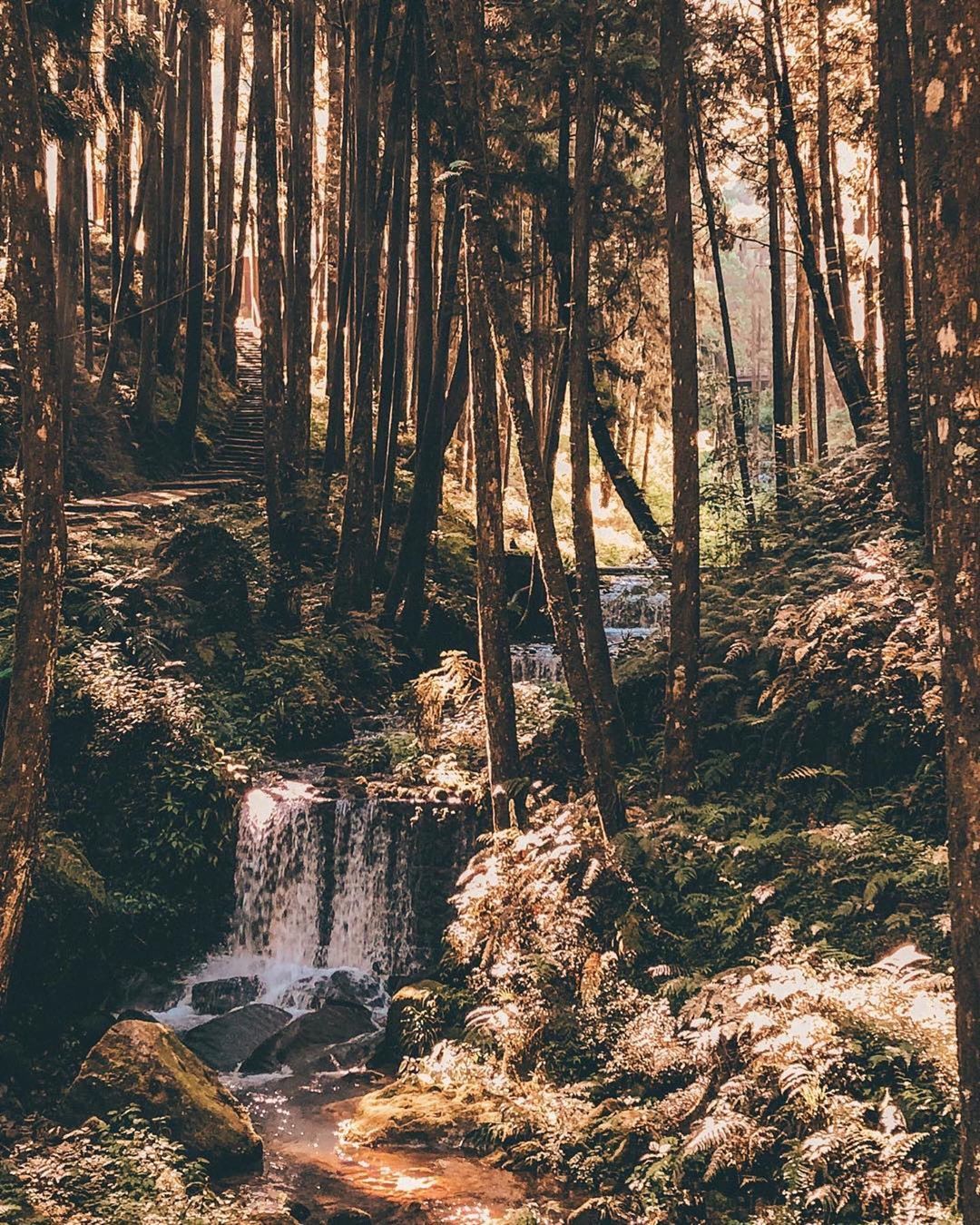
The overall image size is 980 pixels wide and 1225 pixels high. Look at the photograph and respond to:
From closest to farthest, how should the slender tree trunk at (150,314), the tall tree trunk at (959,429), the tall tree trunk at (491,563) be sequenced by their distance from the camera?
the tall tree trunk at (959,429)
the tall tree trunk at (491,563)
the slender tree trunk at (150,314)

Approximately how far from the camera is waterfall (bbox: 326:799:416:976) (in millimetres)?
11773

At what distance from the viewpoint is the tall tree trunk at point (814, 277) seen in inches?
564

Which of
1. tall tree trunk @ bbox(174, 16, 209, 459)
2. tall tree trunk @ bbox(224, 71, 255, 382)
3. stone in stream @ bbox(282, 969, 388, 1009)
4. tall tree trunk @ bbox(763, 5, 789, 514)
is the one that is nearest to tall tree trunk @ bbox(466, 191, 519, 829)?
stone in stream @ bbox(282, 969, 388, 1009)

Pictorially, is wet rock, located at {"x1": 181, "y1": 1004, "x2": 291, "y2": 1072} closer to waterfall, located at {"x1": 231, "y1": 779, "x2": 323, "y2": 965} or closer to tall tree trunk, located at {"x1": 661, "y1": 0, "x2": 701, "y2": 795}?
waterfall, located at {"x1": 231, "y1": 779, "x2": 323, "y2": 965}

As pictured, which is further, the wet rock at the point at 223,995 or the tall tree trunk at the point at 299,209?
the tall tree trunk at the point at 299,209

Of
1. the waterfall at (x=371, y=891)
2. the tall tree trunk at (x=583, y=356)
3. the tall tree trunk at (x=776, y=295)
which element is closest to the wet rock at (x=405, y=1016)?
the waterfall at (x=371, y=891)

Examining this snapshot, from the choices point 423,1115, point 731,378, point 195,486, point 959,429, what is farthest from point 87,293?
point 959,429

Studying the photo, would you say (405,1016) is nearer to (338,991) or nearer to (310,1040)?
(310,1040)

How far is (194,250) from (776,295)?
12.8 metres

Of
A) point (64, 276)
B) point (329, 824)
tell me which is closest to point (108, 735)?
point (329, 824)

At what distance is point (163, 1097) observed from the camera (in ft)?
25.3

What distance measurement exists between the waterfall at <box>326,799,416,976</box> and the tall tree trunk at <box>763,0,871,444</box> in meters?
8.22

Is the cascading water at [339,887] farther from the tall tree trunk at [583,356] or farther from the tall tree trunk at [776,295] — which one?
the tall tree trunk at [776,295]

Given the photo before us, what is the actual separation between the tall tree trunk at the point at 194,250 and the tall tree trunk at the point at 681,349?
14.6 metres
